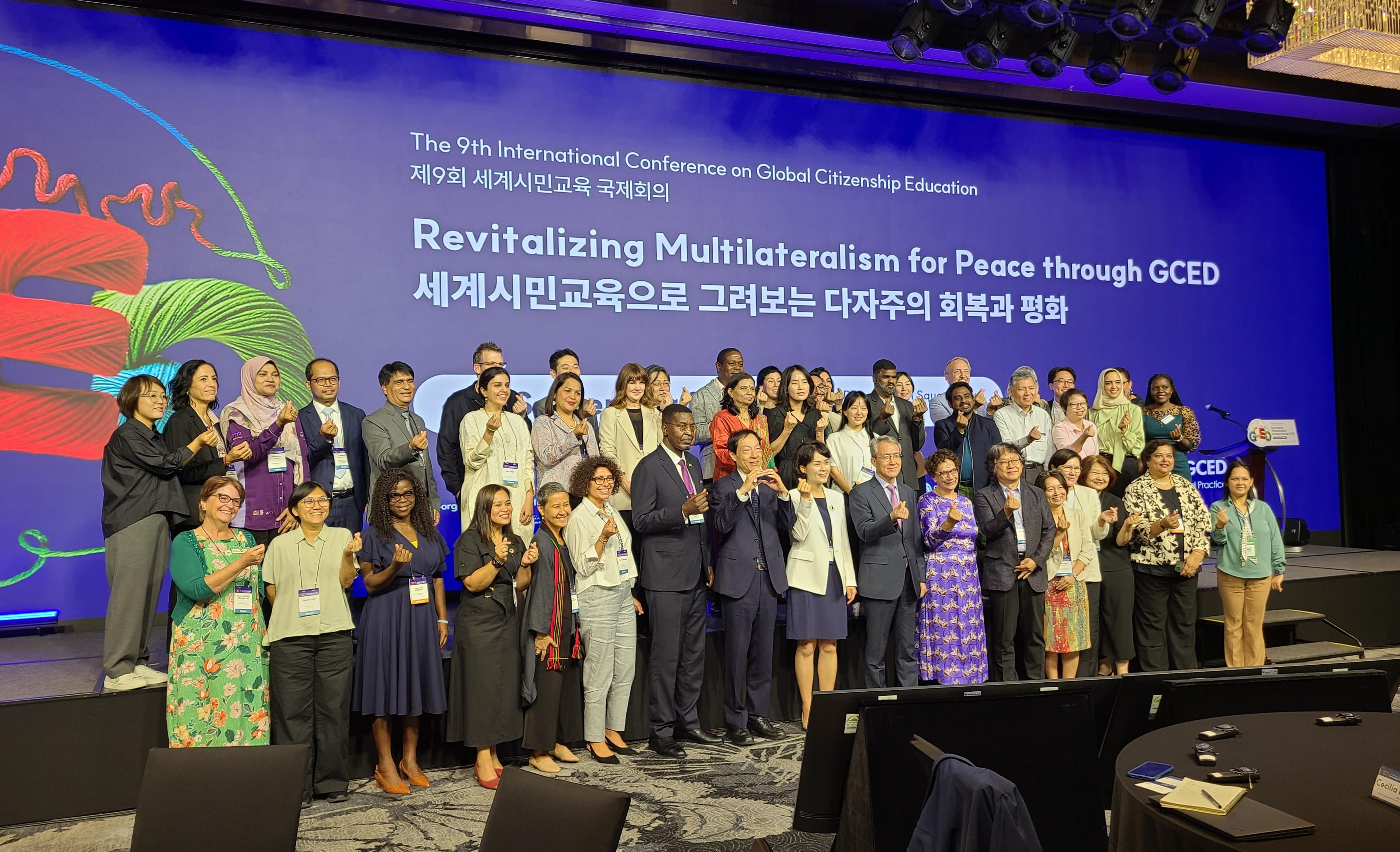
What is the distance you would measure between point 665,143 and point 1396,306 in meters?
7.51

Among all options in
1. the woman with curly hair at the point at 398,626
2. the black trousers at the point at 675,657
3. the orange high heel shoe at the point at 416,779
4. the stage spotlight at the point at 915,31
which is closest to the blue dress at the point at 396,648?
the woman with curly hair at the point at 398,626

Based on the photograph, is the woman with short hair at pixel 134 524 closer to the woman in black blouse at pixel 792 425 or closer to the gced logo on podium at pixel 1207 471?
the woman in black blouse at pixel 792 425

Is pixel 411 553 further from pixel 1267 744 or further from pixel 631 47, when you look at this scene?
pixel 631 47

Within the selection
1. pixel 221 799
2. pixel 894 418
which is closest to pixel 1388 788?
pixel 221 799

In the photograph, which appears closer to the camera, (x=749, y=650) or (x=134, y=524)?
(x=134, y=524)

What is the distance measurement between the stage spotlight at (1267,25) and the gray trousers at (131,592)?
6.79 m

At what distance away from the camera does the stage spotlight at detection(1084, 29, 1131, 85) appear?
699 centimetres

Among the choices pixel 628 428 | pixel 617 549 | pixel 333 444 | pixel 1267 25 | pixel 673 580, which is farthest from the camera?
pixel 1267 25

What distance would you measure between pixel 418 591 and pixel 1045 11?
4789 mm

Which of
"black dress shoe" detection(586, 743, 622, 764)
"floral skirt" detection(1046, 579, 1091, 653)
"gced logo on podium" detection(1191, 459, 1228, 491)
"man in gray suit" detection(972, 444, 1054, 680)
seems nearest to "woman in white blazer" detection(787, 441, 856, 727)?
"man in gray suit" detection(972, 444, 1054, 680)

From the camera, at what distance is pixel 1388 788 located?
7.56ft

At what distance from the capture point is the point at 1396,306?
9891mm

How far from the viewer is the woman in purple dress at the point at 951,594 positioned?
219 inches

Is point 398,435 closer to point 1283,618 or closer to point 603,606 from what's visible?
point 603,606
